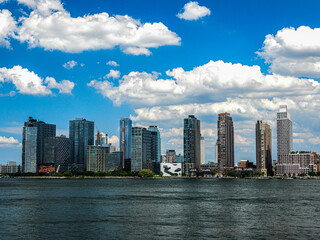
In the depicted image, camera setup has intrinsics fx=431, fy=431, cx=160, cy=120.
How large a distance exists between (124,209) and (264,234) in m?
43.9

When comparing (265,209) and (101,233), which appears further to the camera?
(265,209)

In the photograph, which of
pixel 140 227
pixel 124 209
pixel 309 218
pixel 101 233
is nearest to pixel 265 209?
pixel 309 218

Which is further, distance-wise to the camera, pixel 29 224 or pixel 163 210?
pixel 163 210

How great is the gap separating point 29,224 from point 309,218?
177 feet

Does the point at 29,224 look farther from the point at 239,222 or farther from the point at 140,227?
the point at 239,222

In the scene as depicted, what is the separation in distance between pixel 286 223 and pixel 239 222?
8405mm

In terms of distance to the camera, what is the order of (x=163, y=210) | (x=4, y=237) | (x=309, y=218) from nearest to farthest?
(x=4, y=237) < (x=309, y=218) < (x=163, y=210)

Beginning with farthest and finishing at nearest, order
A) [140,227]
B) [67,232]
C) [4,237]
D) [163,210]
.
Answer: [163,210] → [140,227] → [67,232] → [4,237]

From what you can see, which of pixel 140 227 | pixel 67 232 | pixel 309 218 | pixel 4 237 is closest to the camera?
pixel 4 237

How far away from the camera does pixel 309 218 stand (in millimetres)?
85875

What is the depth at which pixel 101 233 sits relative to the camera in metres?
67.8

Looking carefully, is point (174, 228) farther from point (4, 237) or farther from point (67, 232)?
point (4, 237)

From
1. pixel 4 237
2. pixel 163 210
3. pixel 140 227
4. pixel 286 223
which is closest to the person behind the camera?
pixel 4 237

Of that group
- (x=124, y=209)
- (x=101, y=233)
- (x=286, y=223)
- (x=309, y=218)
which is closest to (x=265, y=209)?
(x=309, y=218)
